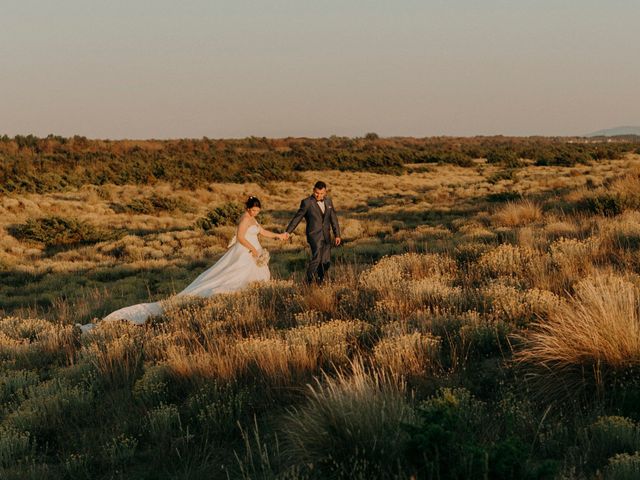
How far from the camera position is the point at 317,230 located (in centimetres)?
1066

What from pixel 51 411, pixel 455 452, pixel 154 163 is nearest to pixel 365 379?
pixel 455 452

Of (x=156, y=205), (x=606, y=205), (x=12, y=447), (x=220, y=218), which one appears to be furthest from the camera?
(x=156, y=205)

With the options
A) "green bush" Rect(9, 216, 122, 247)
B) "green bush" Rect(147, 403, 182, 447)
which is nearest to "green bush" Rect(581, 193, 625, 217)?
"green bush" Rect(147, 403, 182, 447)

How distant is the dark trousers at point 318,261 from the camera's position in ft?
34.6

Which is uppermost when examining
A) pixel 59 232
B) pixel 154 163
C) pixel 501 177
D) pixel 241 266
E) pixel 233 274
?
pixel 154 163

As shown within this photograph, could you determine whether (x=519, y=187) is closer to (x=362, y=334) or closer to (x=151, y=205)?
(x=151, y=205)

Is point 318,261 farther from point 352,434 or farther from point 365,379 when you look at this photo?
point 352,434

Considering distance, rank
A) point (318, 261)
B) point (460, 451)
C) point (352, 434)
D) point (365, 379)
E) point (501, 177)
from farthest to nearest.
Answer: point (501, 177) < point (318, 261) < point (365, 379) < point (352, 434) < point (460, 451)

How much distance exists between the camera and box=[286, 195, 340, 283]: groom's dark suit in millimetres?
10578

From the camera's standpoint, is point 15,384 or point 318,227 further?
point 318,227

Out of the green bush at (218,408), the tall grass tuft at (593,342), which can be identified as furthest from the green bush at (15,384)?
the tall grass tuft at (593,342)

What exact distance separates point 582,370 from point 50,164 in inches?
1663

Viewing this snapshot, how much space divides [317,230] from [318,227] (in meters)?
0.06

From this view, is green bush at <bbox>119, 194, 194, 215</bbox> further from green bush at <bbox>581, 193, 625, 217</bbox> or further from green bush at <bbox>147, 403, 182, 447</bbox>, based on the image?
green bush at <bbox>147, 403, 182, 447</bbox>
